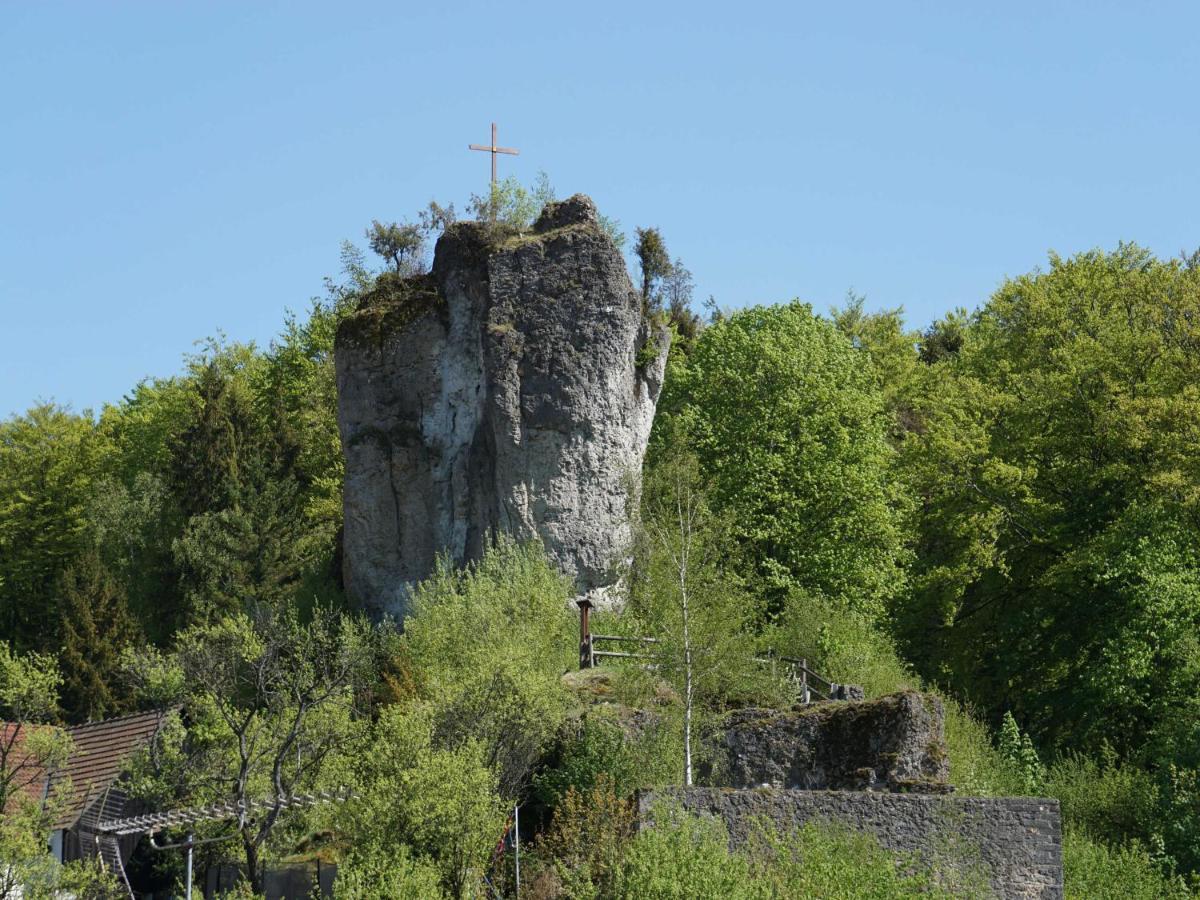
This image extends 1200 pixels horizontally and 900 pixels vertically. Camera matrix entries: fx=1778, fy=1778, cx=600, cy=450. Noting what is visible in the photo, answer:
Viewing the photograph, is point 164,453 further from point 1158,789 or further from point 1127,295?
point 1158,789

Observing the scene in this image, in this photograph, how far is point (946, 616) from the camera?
3950cm

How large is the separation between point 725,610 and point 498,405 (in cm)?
1241

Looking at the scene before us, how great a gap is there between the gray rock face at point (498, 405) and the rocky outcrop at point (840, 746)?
1182 centimetres

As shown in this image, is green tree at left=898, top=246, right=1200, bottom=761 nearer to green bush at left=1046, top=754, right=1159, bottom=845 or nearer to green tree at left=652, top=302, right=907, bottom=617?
green bush at left=1046, top=754, right=1159, bottom=845

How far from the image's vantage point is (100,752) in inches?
1409

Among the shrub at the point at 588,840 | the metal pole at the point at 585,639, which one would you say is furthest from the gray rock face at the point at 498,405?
the shrub at the point at 588,840

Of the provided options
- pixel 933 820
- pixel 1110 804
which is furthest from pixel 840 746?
pixel 1110 804

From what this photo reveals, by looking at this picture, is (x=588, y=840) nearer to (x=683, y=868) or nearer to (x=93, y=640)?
(x=683, y=868)

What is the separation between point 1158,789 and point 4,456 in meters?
43.5

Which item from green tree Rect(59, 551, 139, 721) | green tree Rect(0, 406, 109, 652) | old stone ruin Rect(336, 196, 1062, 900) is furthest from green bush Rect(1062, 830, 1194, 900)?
green tree Rect(0, 406, 109, 652)

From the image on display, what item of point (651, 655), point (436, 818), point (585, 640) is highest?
point (585, 640)

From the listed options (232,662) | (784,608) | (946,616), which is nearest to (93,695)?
(232,662)

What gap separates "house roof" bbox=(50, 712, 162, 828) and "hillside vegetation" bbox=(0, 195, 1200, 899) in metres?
1.08

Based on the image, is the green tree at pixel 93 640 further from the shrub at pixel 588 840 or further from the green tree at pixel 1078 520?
the shrub at pixel 588 840
